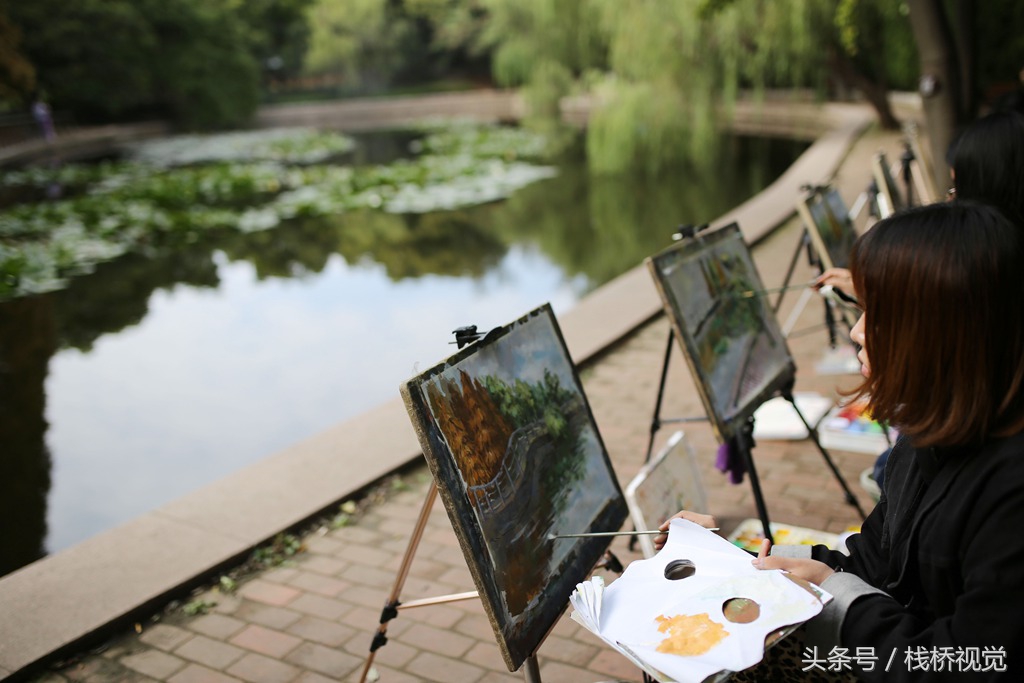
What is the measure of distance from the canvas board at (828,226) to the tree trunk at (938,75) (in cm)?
323

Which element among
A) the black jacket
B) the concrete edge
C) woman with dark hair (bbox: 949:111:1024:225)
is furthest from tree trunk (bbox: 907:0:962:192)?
the black jacket

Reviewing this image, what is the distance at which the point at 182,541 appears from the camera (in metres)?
3.81

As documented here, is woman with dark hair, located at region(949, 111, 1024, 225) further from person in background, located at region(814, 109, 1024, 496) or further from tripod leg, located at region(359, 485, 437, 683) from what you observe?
tripod leg, located at region(359, 485, 437, 683)

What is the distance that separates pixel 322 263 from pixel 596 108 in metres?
7.56

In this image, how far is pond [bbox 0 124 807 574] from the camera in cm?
584

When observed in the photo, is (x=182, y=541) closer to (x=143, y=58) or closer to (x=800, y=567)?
(x=800, y=567)

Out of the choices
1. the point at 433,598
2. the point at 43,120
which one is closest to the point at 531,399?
the point at 433,598

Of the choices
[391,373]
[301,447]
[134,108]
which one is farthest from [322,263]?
[134,108]

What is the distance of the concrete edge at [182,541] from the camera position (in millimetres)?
3229

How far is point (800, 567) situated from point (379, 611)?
1.95m

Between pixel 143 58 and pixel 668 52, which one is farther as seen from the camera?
pixel 143 58

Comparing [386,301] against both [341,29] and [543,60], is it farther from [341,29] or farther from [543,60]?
[341,29]

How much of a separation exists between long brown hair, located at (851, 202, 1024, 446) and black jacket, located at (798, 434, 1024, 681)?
83 millimetres

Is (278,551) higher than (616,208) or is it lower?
higher
